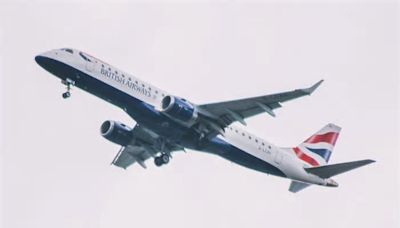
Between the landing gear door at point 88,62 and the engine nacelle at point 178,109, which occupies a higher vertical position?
the landing gear door at point 88,62

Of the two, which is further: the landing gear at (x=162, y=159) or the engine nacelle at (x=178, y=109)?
the landing gear at (x=162, y=159)

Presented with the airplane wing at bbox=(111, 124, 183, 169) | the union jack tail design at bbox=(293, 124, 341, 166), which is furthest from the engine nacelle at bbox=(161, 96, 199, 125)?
the union jack tail design at bbox=(293, 124, 341, 166)

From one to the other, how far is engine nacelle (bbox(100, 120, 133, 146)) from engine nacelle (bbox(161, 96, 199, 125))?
19.2 feet

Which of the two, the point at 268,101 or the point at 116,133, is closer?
the point at 268,101

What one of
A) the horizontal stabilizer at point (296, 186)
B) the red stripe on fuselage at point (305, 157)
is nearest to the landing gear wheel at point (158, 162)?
the horizontal stabilizer at point (296, 186)

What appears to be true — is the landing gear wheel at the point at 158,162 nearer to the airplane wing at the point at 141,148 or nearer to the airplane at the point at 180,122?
the airplane at the point at 180,122

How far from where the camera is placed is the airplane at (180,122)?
4616 cm

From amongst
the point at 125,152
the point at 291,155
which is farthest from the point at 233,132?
the point at 125,152

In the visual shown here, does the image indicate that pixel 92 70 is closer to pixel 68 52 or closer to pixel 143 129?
pixel 68 52

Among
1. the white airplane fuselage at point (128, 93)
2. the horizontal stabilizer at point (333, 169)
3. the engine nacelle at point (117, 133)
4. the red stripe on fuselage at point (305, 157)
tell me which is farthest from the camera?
the red stripe on fuselage at point (305, 157)

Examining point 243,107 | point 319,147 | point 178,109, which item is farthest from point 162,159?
point 319,147

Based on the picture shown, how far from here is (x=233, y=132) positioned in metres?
49.8

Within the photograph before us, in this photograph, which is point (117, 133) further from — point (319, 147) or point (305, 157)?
point (319, 147)

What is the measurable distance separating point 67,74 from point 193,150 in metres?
8.71
